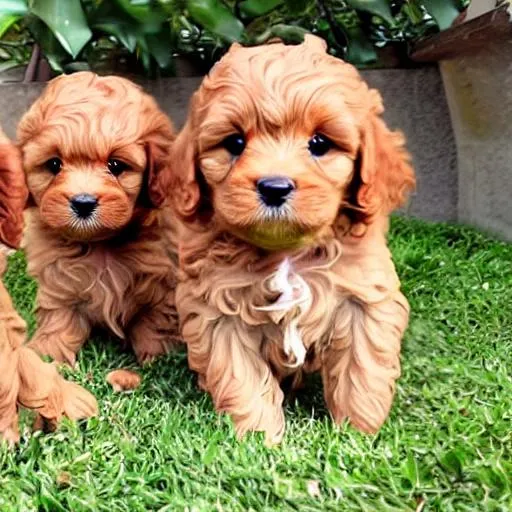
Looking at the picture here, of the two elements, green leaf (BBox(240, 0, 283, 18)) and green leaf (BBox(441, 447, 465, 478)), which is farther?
green leaf (BBox(240, 0, 283, 18))

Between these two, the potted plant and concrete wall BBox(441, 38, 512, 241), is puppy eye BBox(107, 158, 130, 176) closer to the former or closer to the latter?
the potted plant

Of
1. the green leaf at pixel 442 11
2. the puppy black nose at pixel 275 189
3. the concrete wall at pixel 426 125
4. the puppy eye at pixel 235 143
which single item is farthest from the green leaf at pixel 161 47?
the puppy black nose at pixel 275 189

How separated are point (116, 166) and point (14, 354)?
0.91 m

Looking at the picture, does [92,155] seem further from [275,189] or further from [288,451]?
[288,451]

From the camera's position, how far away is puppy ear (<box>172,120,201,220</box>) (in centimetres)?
266

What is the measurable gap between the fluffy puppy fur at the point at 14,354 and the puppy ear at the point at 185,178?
0.46 meters

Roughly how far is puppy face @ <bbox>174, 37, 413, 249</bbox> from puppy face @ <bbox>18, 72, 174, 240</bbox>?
0.46 metres

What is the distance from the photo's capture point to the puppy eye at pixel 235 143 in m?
2.53

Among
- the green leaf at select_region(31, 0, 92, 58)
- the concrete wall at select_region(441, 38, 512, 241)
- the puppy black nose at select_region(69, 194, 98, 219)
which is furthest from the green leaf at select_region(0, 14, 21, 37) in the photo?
the concrete wall at select_region(441, 38, 512, 241)

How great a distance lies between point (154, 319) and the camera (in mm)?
3498

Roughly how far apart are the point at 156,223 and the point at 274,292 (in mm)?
840

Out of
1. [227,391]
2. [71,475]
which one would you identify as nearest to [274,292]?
[227,391]

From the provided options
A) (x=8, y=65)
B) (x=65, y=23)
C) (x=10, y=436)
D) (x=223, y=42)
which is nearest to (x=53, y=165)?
(x=10, y=436)

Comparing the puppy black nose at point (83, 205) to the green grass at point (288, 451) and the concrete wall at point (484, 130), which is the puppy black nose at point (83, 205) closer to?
the green grass at point (288, 451)
